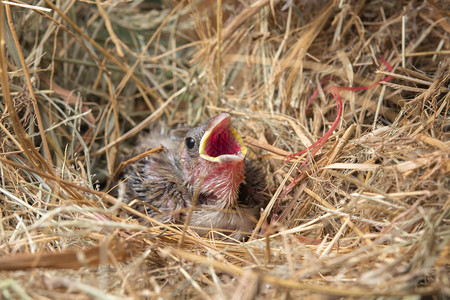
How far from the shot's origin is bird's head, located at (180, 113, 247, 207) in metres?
1.51

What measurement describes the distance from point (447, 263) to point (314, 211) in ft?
1.86

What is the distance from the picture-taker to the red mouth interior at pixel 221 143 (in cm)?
161

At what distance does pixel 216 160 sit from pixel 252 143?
0.53 m

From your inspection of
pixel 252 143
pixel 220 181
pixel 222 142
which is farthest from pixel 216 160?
pixel 252 143

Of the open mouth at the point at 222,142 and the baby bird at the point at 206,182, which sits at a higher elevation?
the open mouth at the point at 222,142

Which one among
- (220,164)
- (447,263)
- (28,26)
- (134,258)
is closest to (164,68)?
(28,26)

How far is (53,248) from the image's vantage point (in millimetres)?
1258

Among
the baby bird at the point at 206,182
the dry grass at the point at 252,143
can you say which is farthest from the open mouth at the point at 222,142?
the dry grass at the point at 252,143

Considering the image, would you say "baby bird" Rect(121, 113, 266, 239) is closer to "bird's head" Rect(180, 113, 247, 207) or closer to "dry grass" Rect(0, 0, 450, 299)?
→ "bird's head" Rect(180, 113, 247, 207)

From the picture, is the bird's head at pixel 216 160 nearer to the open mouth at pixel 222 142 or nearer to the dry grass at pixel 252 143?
the open mouth at pixel 222 142

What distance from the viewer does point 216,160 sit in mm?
1444

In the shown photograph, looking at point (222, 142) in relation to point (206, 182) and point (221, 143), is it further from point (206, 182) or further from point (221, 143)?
point (206, 182)

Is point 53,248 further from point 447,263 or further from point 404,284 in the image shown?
point 447,263

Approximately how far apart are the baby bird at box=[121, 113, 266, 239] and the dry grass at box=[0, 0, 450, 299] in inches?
4.9
